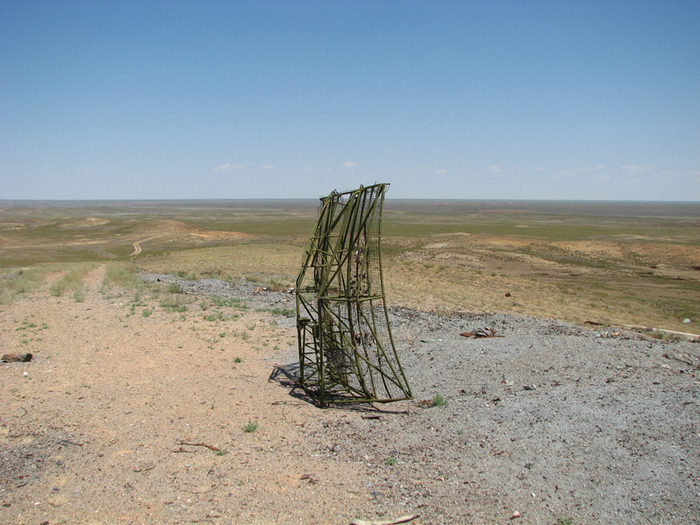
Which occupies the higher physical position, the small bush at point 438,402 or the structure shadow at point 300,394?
the small bush at point 438,402

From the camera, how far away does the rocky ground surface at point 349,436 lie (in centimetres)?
560

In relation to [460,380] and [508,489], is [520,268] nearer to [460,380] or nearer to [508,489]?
[460,380]

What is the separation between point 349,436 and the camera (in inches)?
307

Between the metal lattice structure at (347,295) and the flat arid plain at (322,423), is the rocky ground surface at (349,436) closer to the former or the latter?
the flat arid plain at (322,423)

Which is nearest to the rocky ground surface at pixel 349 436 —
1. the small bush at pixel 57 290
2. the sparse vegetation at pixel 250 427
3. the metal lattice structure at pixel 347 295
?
the sparse vegetation at pixel 250 427

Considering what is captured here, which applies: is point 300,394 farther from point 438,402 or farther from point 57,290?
point 57,290

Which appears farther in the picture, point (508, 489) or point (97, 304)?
point (97, 304)

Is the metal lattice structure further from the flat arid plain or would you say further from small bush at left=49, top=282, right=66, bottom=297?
small bush at left=49, top=282, right=66, bottom=297

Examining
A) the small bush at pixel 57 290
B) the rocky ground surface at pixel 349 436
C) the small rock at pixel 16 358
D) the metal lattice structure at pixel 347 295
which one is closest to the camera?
the rocky ground surface at pixel 349 436

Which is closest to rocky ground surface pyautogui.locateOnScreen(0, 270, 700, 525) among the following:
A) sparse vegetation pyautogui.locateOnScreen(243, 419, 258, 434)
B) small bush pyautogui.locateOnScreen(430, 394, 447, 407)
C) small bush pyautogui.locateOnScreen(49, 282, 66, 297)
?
sparse vegetation pyautogui.locateOnScreen(243, 419, 258, 434)

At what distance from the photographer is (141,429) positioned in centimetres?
784

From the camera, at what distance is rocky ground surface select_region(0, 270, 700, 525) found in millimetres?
5602

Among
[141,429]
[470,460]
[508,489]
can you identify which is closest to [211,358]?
[141,429]

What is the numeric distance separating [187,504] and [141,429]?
2.69 m
